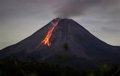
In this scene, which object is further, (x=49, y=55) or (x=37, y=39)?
(x=37, y=39)

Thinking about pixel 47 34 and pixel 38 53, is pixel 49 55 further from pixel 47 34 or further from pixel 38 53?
pixel 47 34

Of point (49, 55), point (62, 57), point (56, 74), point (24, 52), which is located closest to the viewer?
A: point (62, 57)

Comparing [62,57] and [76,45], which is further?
[76,45]

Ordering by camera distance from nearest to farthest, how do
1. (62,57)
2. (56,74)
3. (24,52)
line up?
(62,57) < (56,74) < (24,52)

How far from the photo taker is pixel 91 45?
195000mm

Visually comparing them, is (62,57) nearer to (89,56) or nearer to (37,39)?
(89,56)

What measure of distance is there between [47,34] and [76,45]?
18.1m

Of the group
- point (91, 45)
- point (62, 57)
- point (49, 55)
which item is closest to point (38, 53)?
point (49, 55)

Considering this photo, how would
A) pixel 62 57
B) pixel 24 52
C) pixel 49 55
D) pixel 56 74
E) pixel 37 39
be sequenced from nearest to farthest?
pixel 62 57
pixel 56 74
pixel 49 55
pixel 24 52
pixel 37 39

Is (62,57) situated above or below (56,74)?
above

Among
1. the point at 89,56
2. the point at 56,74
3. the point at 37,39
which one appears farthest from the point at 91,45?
the point at 56,74

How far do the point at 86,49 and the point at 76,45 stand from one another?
22.9ft

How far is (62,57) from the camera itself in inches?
747

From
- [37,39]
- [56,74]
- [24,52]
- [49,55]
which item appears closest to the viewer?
[56,74]
